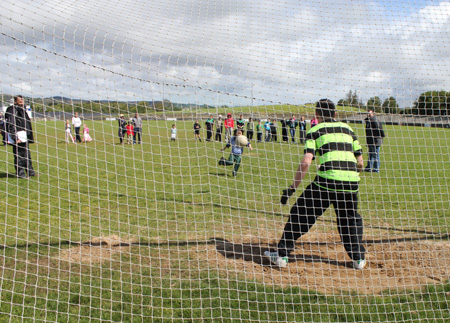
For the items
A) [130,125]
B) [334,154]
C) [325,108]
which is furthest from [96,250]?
[325,108]

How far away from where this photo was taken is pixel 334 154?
12.5 ft

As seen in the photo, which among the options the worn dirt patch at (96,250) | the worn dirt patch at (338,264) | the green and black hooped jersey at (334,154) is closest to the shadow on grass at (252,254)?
the worn dirt patch at (338,264)

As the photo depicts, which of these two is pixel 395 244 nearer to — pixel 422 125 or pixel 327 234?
pixel 327 234

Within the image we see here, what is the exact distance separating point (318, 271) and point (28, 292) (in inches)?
119

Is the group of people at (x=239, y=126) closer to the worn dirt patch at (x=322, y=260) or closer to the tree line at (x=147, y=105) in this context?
the tree line at (x=147, y=105)

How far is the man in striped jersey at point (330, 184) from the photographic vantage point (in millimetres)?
3799

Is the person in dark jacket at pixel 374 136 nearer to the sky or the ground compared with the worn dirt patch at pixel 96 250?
nearer to the sky

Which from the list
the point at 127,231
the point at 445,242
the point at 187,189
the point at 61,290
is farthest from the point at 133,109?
the point at 445,242

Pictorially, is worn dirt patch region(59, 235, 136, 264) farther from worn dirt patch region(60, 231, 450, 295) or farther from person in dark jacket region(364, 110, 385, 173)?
person in dark jacket region(364, 110, 385, 173)

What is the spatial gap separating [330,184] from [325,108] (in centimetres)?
84

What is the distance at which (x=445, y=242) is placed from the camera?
488cm

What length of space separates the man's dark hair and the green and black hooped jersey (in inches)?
4.6

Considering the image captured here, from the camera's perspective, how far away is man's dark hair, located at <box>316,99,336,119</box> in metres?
3.97

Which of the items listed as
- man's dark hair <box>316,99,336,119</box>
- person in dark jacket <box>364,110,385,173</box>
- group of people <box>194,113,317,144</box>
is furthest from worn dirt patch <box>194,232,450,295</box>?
person in dark jacket <box>364,110,385,173</box>
